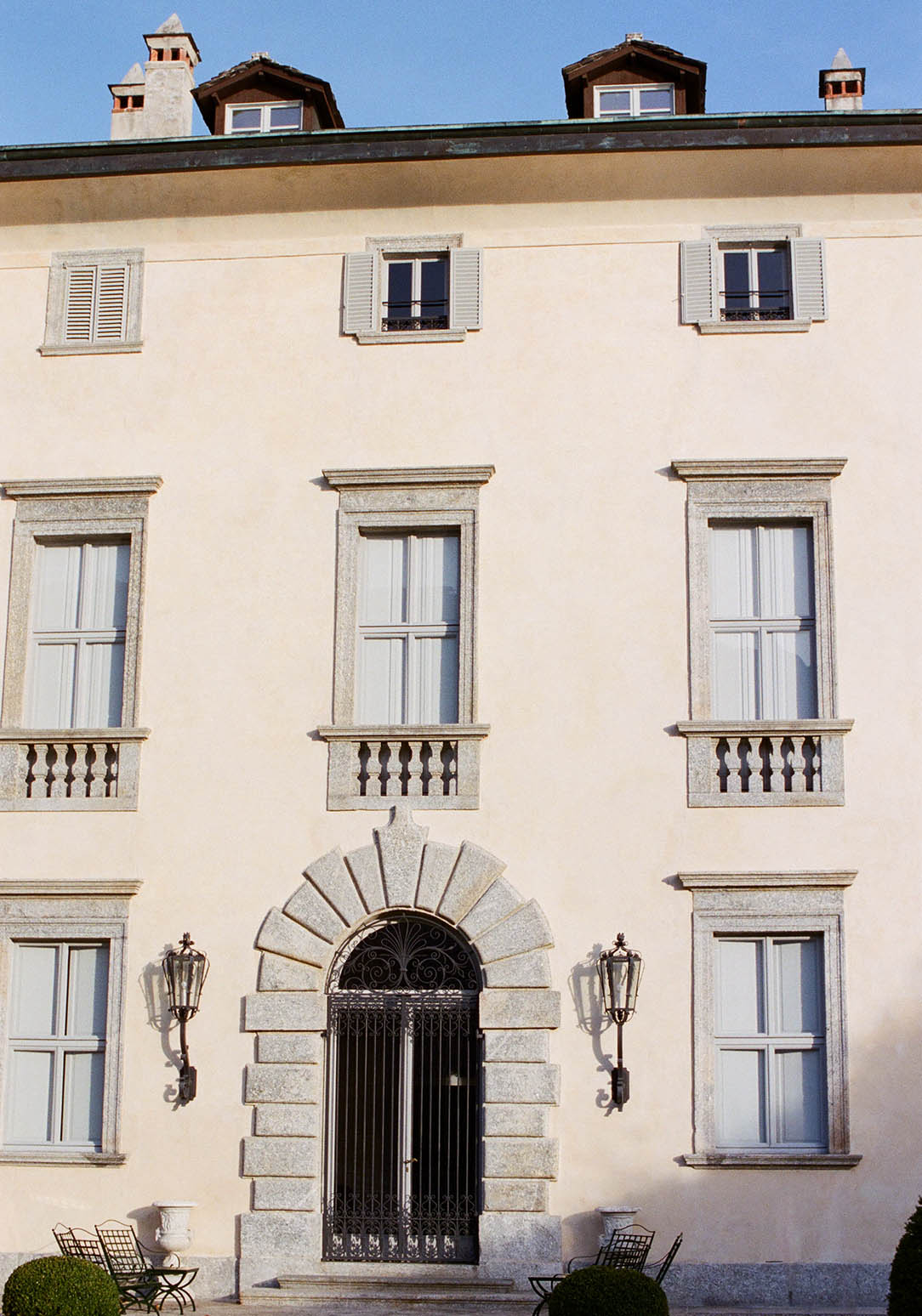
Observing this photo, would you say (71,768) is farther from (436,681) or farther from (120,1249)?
(120,1249)

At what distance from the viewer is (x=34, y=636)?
14977mm

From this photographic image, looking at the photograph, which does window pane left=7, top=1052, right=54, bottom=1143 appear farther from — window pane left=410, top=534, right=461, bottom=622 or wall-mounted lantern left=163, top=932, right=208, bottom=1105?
window pane left=410, top=534, right=461, bottom=622

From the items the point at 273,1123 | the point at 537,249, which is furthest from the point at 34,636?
the point at 537,249

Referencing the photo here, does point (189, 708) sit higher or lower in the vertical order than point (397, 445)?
lower

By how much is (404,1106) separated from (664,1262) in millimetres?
2395

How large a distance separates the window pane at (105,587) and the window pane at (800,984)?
6350 mm

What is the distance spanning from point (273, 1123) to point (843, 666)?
5995 mm

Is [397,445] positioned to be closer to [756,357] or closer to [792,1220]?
[756,357]

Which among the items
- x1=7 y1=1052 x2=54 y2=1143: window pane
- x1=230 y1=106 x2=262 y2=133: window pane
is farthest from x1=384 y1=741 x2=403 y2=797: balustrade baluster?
x1=230 y1=106 x2=262 y2=133: window pane

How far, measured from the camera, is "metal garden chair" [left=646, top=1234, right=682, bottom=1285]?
508 inches

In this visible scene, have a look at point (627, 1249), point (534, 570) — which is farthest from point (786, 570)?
point (627, 1249)

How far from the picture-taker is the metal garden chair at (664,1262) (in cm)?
1289

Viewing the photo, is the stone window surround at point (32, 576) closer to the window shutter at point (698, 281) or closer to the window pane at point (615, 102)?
the window shutter at point (698, 281)

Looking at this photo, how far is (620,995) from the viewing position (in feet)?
44.3
